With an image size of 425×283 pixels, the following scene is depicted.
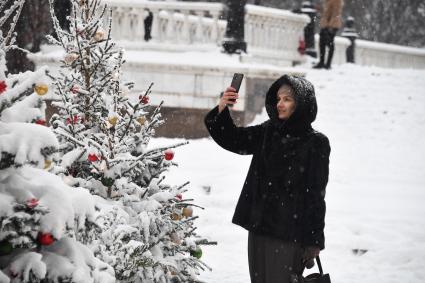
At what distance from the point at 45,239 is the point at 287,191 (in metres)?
2.02

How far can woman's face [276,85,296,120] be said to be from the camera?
4105 mm

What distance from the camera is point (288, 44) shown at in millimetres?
16375

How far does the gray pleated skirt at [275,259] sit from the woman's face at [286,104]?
2.36 ft

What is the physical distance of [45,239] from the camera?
7.34ft

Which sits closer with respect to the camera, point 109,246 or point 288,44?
point 109,246

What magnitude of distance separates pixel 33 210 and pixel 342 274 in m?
4.82

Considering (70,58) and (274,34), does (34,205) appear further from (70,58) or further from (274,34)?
(274,34)

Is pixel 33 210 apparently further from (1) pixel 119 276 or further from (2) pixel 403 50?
(2) pixel 403 50

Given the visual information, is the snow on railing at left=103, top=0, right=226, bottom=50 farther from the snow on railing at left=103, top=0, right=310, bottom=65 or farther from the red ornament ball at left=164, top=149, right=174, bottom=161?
the red ornament ball at left=164, top=149, right=174, bottom=161

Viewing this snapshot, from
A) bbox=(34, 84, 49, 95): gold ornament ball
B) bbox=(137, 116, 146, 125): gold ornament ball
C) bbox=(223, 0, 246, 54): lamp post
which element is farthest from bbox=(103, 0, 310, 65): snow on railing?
bbox=(34, 84, 49, 95): gold ornament ball

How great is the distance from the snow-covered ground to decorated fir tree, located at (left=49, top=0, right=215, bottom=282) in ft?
7.02

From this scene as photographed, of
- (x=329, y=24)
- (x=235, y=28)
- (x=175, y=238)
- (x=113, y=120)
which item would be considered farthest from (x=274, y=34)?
(x=113, y=120)

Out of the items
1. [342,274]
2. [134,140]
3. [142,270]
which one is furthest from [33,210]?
[342,274]

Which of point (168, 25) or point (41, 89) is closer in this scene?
point (41, 89)
